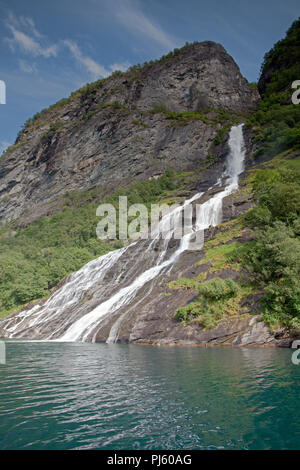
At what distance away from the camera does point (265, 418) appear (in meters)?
7.90

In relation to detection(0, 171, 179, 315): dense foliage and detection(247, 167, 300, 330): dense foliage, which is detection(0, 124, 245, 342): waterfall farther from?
detection(247, 167, 300, 330): dense foliage

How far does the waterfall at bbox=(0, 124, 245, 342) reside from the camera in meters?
32.9

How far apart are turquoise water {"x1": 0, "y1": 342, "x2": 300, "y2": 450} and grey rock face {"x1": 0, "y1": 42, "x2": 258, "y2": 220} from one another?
8616cm

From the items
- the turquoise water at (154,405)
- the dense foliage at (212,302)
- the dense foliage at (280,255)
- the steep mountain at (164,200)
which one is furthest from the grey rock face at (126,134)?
→ the turquoise water at (154,405)

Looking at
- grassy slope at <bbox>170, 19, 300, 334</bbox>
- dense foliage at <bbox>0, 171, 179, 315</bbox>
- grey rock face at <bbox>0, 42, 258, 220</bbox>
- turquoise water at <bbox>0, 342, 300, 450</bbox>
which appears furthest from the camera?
grey rock face at <bbox>0, 42, 258, 220</bbox>

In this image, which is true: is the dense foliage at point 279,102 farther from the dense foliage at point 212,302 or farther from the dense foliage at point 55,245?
the dense foliage at point 212,302

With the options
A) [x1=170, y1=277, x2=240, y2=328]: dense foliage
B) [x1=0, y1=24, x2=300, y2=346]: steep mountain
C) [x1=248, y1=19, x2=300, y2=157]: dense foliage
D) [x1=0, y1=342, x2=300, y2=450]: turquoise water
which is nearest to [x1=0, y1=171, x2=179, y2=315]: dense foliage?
[x1=0, y1=24, x2=300, y2=346]: steep mountain

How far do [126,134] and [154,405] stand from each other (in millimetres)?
108403

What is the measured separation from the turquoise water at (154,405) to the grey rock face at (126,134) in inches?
3392

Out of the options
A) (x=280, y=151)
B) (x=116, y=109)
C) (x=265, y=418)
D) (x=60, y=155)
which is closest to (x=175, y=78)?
(x=116, y=109)

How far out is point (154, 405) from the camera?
9.05 meters
